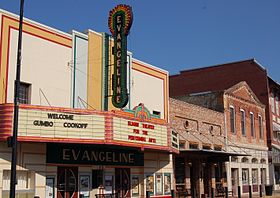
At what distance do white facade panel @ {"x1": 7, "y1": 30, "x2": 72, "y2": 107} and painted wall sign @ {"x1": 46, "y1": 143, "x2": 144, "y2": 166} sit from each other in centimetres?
220

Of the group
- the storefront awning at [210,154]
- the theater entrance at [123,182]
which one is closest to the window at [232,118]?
the storefront awning at [210,154]

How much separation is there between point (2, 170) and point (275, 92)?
40.6 meters

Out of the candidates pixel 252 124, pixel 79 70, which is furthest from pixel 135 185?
pixel 252 124

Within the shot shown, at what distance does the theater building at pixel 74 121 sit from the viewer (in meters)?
20.1

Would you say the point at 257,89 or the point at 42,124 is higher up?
the point at 257,89

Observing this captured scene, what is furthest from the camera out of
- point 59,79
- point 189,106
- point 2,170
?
point 189,106

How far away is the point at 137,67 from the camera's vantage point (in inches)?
1101

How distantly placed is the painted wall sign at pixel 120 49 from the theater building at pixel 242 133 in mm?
14497

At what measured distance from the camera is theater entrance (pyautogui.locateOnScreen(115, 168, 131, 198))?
25766 millimetres

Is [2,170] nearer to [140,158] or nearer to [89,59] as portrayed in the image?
[89,59]

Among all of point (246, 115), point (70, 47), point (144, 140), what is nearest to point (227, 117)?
point (246, 115)

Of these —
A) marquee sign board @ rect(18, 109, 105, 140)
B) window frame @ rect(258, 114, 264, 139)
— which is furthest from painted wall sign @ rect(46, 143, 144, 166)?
window frame @ rect(258, 114, 264, 139)

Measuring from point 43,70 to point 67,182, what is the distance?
18.6 ft

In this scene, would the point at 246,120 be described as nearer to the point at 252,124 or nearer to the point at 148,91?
the point at 252,124
